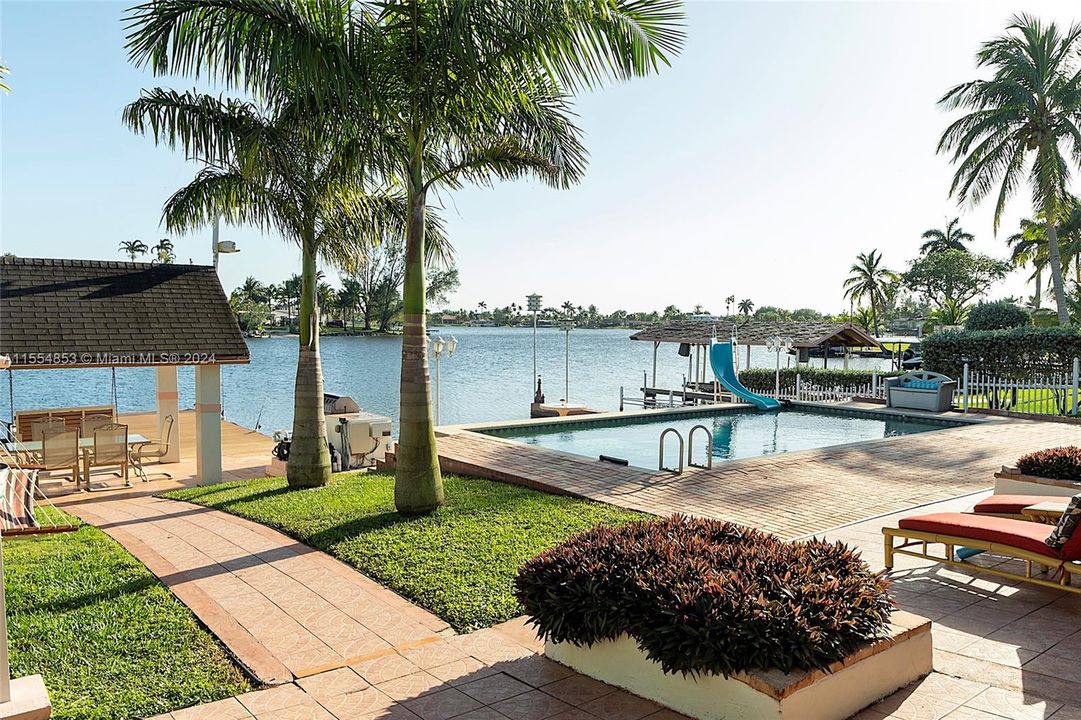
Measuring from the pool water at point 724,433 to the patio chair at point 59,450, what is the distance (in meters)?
7.30

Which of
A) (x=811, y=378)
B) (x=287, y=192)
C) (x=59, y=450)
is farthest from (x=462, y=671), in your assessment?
(x=811, y=378)

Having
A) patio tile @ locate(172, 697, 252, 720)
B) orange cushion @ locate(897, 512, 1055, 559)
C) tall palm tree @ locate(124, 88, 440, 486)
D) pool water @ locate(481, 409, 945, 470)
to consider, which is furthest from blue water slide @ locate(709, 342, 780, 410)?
patio tile @ locate(172, 697, 252, 720)

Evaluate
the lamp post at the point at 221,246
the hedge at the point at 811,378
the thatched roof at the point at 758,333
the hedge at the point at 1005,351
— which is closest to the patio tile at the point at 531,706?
the lamp post at the point at 221,246

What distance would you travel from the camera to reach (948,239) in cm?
7019

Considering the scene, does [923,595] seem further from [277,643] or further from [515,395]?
[515,395]

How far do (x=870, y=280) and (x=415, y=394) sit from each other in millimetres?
55408

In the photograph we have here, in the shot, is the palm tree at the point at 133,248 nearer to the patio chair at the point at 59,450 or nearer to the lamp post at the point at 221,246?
the lamp post at the point at 221,246

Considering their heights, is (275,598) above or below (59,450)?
below

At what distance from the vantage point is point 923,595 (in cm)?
533

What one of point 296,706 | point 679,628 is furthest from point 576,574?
point 296,706

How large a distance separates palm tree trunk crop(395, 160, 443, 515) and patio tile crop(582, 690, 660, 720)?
4.41m

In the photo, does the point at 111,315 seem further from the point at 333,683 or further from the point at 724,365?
the point at 724,365

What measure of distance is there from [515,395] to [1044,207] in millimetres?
28112

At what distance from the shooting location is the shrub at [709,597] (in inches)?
135
